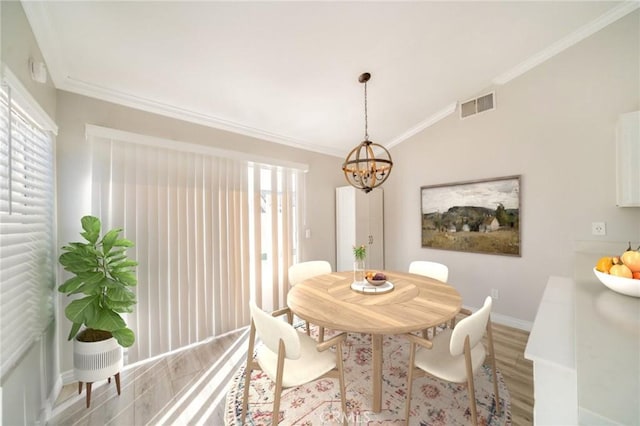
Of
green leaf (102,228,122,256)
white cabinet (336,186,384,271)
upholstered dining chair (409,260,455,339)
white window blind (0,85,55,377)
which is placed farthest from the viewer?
white cabinet (336,186,384,271)

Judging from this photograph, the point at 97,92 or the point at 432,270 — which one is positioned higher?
the point at 97,92

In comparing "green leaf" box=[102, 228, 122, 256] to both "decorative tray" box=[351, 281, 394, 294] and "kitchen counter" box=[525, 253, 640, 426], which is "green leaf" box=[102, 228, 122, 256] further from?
"kitchen counter" box=[525, 253, 640, 426]

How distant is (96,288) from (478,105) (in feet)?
14.2

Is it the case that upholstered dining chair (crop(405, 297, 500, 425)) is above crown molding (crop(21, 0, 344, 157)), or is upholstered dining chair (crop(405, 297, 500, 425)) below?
below

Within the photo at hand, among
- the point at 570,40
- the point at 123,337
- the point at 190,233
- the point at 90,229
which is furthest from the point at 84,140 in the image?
the point at 570,40

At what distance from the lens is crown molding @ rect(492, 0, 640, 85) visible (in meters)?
2.14

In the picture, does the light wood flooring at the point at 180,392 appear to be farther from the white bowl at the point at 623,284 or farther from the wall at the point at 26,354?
the white bowl at the point at 623,284

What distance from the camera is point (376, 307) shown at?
62.9 inches

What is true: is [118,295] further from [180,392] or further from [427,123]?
[427,123]

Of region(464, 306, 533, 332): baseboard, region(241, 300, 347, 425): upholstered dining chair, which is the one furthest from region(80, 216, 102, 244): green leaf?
region(464, 306, 533, 332): baseboard

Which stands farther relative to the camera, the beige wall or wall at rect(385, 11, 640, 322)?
wall at rect(385, 11, 640, 322)

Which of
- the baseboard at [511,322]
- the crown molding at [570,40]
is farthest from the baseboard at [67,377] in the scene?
the crown molding at [570,40]

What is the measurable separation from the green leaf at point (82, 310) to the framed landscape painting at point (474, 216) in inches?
149

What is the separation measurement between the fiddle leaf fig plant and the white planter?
125 mm
